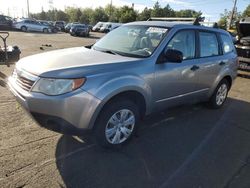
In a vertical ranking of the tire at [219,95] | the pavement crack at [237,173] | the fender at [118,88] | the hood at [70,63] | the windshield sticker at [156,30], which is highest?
the windshield sticker at [156,30]

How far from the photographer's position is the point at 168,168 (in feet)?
12.1

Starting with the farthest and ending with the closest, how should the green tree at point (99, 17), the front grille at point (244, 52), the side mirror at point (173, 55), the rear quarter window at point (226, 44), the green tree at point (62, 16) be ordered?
the green tree at point (62, 16) → the green tree at point (99, 17) → the front grille at point (244, 52) → the rear quarter window at point (226, 44) → the side mirror at point (173, 55)

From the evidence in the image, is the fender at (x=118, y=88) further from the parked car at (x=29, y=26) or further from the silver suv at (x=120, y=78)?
the parked car at (x=29, y=26)

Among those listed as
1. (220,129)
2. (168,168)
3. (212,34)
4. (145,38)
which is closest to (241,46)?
(212,34)

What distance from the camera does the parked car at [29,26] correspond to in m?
36.0

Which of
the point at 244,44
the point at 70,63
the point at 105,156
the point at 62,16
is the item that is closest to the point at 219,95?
the point at 105,156

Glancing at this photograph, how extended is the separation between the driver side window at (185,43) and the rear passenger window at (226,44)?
1323 mm

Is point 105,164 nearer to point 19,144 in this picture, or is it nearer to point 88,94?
point 88,94

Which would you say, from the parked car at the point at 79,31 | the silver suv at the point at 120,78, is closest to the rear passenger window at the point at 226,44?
the silver suv at the point at 120,78

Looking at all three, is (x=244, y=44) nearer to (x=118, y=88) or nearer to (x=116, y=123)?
(x=116, y=123)

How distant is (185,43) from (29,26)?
35357 mm

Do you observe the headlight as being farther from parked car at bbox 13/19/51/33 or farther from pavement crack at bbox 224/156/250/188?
parked car at bbox 13/19/51/33

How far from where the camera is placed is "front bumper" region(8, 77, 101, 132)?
3.30m

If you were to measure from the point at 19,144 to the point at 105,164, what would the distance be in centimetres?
128
